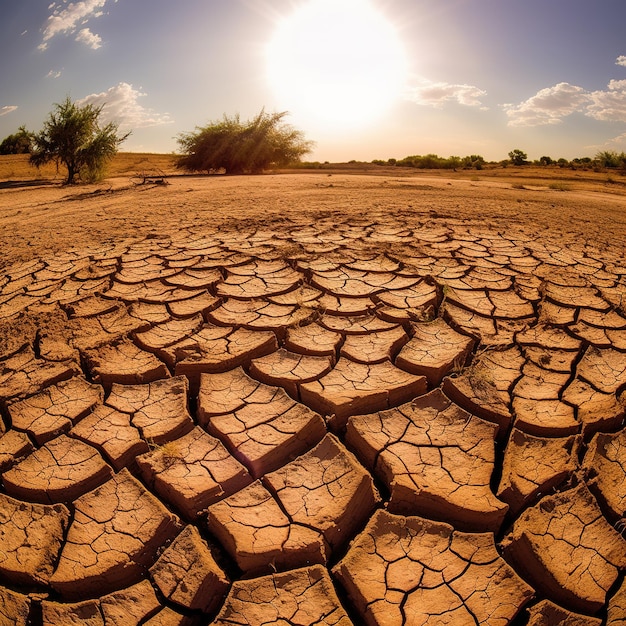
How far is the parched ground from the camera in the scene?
3.38ft

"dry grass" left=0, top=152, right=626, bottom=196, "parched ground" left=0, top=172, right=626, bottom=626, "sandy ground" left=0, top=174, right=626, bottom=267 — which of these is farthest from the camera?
"dry grass" left=0, top=152, right=626, bottom=196

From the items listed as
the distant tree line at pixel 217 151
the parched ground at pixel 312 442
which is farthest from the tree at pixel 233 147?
the parched ground at pixel 312 442

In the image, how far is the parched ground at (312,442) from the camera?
1031mm

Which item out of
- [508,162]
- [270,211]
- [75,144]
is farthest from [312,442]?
[508,162]

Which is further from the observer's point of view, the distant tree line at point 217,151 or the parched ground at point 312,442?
the distant tree line at point 217,151

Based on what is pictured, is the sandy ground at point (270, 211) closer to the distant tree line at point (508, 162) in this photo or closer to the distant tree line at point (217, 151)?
the distant tree line at point (217, 151)

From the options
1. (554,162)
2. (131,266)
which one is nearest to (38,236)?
(131,266)

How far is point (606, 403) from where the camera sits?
156cm

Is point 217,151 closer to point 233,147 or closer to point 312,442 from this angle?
point 233,147

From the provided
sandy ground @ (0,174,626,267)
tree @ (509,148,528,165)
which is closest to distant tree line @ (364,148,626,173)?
tree @ (509,148,528,165)

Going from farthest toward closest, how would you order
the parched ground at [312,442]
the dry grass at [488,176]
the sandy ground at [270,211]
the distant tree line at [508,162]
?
1. the distant tree line at [508,162]
2. the dry grass at [488,176]
3. the sandy ground at [270,211]
4. the parched ground at [312,442]

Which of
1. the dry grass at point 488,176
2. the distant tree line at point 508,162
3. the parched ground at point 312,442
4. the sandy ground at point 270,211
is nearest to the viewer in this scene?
the parched ground at point 312,442

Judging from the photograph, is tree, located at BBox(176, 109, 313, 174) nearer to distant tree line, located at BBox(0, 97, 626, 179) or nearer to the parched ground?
distant tree line, located at BBox(0, 97, 626, 179)

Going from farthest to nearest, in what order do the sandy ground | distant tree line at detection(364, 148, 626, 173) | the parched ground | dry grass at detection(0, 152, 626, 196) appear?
distant tree line at detection(364, 148, 626, 173)
dry grass at detection(0, 152, 626, 196)
the sandy ground
the parched ground
